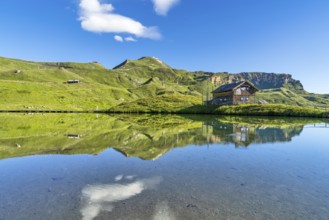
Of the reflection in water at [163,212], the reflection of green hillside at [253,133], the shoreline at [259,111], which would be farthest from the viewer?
the shoreline at [259,111]

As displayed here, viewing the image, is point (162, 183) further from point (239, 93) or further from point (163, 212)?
point (239, 93)

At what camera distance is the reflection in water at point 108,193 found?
956cm

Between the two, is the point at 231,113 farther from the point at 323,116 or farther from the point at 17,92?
the point at 17,92

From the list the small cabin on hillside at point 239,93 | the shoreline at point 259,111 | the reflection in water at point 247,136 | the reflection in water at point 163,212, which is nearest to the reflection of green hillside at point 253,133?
the reflection in water at point 247,136

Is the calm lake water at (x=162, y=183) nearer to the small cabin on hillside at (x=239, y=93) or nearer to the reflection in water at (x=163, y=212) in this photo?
the reflection in water at (x=163, y=212)

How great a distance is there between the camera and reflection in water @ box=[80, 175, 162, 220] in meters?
9.56

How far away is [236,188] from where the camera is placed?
11992mm

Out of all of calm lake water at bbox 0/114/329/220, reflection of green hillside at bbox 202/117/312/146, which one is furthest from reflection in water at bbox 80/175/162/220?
reflection of green hillside at bbox 202/117/312/146

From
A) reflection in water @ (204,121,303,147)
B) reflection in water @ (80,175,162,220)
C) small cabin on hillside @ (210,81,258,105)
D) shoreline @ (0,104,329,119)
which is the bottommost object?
reflection in water @ (80,175,162,220)

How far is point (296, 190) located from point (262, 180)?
194 cm

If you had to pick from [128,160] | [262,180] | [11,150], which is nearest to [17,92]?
[11,150]

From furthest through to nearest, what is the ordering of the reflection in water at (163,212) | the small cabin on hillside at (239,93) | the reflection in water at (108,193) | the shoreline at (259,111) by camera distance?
the small cabin on hillside at (239,93), the shoreline at (259,111), the reflection in water at (108,193), the reflection in water at (163,212)

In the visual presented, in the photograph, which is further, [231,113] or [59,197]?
[231,113]

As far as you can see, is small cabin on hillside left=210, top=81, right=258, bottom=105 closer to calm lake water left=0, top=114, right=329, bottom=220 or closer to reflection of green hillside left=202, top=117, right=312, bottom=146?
reflection of green hillside left=202, top=117, right=312, bottom=146
